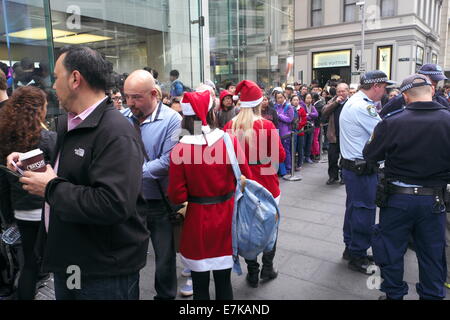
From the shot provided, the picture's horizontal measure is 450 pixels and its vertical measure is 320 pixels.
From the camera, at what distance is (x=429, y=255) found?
9.07 feet

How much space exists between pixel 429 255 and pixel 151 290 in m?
2.44

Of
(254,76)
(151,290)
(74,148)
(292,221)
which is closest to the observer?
(74,148)

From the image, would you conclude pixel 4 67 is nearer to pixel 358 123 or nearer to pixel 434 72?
pixel 358 123

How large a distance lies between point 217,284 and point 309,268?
1503 mm

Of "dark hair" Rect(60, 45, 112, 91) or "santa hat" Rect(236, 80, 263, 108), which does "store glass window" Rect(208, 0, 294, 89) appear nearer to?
"santa hat" Rect(236, 80, 263, 108)

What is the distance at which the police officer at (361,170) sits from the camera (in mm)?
3633

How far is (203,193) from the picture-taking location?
2.43 m

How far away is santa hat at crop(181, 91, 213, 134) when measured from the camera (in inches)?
97.4

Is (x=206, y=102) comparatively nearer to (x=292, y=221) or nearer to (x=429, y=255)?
(x=429, y=255)

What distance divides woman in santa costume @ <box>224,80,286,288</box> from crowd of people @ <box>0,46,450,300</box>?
0.01m

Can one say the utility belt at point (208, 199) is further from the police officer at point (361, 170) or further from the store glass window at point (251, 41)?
the store glass window at point (251, 41)

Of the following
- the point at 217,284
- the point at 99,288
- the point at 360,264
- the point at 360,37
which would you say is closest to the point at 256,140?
the point at 217,284

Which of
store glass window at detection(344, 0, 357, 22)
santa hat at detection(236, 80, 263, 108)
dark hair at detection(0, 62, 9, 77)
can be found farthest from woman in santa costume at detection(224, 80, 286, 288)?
store glass window at detection(344, 0, 357, 22)
